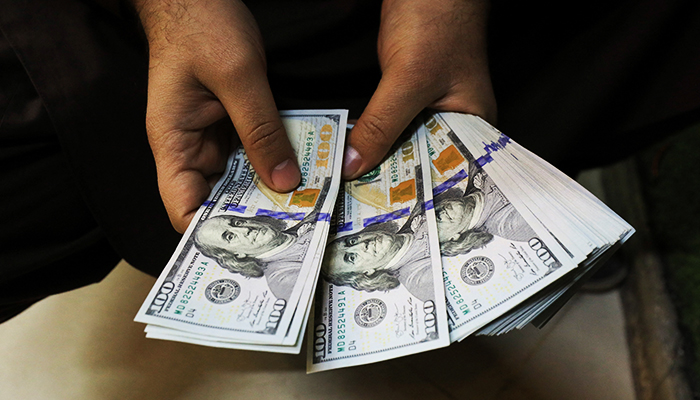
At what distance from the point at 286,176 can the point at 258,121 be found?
11 cm

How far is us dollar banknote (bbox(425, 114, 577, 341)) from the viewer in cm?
55

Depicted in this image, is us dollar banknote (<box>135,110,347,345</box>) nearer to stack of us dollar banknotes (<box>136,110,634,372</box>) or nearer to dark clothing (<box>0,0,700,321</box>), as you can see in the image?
stack of us dollar banknotes (<box>136,110,634,372</box>)

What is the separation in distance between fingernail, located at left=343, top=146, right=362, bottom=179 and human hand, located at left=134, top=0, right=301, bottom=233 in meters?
0.09

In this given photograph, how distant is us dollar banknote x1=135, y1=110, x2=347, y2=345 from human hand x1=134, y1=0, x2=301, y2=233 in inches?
1.6

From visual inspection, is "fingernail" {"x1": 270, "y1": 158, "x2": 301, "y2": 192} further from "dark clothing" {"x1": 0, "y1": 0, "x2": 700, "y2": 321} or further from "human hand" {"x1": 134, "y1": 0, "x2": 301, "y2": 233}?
"dark clothing" {"x1": 0, "y1": 0, "x2": 700, "y2": 321}

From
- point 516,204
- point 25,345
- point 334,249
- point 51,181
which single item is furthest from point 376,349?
point 25,345

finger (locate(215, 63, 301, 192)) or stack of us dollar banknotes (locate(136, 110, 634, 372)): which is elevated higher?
finger (locate(215, 63, 301, 192))

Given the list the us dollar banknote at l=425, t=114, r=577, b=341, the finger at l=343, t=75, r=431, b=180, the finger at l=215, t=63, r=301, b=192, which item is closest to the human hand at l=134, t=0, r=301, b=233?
the finger at l=215, t=63, r=301, b=192

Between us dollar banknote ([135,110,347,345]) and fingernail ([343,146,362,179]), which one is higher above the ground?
fingernail ([343,146,362,179])

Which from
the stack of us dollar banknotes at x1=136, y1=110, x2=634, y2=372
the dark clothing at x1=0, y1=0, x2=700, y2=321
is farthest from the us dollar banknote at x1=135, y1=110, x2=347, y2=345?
the dark clothing at x1=0, y1=0, x2=700, y2=321

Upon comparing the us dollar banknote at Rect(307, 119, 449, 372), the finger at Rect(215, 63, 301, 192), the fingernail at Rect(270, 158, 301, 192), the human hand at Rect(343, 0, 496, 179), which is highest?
the human hand at Rect(343, 0, 496, 179)

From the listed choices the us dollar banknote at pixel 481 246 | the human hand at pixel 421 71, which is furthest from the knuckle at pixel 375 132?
the us dollar banknote at pixel 481 246

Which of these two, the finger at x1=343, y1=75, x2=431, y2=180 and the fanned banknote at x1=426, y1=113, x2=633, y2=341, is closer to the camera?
the fanned banknote at x1=426, y1=113, x2=633, y2=341

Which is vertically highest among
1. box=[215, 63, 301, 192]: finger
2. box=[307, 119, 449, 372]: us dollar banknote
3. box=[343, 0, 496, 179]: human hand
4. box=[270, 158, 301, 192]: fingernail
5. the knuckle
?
box=[343, 0, 496, 179]: human hand
